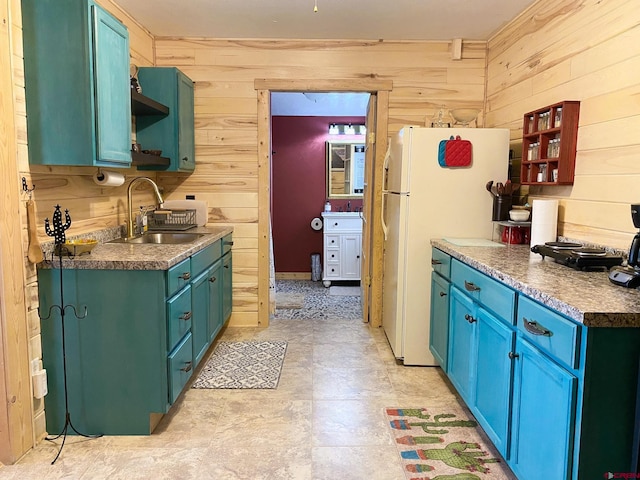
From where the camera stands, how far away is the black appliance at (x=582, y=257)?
1972mm

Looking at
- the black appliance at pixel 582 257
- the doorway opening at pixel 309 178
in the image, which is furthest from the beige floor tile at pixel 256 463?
the doorway opening at pixel 309 178

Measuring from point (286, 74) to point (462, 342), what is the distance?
257 cm

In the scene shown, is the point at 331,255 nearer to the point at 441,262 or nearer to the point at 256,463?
the point at 441,262

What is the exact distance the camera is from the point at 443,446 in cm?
226

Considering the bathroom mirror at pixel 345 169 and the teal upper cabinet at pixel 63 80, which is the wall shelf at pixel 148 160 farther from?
the bathroom mirror at pixel 345 169

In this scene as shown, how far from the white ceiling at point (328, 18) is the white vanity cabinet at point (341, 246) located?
2.34 meters

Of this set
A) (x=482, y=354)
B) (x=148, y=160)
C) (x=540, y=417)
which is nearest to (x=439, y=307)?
(x=482, y=354)

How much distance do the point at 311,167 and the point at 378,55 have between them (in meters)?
2.44

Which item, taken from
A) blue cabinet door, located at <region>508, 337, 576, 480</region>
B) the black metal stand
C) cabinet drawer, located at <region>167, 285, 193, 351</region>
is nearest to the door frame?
cabinet drawer, located at <region>167, 285, 193, 351</region>

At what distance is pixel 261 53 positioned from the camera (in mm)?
3906

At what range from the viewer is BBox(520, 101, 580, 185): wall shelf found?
248cm

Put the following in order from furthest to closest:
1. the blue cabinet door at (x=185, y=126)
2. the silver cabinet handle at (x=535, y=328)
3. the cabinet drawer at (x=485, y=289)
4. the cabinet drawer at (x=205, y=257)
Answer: the blue cabinet door at (x=185, y=126)
the cabinet drawer at (x=205, y=257)
the cabinet drawer at (x=485, y=289)
the silver cabinet handle at (x=535, y=328)

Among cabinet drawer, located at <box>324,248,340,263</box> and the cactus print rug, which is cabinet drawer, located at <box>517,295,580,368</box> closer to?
the cactus print rug

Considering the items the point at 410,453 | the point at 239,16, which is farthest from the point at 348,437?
the point at 239,16
